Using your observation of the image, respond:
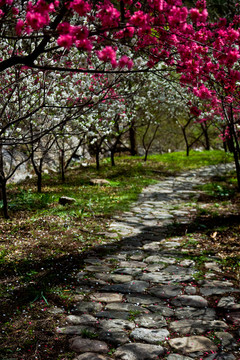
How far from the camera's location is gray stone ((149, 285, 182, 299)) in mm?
3896

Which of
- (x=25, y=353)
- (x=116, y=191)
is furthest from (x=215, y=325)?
(x=116, y=191)

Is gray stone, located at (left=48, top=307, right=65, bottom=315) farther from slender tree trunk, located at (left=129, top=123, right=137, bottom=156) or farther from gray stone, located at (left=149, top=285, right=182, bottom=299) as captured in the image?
slender tree trunk, located at (left=129, top=123, right=137, bottom=156)

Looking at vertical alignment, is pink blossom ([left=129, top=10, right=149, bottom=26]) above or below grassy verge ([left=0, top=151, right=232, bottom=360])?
above

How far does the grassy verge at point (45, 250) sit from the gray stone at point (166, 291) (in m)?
1.01

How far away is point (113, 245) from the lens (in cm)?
553

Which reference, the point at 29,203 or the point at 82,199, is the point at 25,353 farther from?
the point at 82,199

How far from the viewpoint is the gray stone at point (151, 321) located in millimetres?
3269

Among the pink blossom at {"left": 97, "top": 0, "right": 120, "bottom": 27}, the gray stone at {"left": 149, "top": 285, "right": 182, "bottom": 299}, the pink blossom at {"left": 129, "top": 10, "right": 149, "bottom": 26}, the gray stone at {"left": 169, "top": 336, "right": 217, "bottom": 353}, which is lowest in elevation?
the gray stone at {"left": 169, "top": 336, "right": 217, "bottom": 353}

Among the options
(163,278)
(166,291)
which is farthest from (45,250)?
(166,291)

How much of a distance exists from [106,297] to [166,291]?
755 mm

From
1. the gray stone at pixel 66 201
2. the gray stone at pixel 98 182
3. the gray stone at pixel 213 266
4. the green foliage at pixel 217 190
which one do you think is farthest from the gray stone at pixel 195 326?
the gray stone at pixel 98 182

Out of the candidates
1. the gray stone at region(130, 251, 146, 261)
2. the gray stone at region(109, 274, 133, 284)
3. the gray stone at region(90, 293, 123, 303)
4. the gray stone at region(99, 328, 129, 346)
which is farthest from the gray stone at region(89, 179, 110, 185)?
the gray stone at region(99, 328, 129, 346)

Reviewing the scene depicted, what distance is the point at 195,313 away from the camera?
11.6 feet

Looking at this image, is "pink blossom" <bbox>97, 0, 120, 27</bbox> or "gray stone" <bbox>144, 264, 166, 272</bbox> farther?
"gray stone" <bbox>144, 264, 166, 272</bbox>
